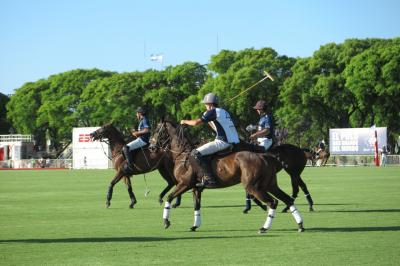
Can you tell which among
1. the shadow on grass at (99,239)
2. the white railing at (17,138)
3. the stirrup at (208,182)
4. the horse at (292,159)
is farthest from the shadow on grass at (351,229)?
the white railing at (17,138)

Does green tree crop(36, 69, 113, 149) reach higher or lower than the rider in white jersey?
higher

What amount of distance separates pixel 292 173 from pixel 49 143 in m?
97.8

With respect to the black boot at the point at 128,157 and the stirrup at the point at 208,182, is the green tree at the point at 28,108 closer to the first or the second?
the black boot at the point at 128,157

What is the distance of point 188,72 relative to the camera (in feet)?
325

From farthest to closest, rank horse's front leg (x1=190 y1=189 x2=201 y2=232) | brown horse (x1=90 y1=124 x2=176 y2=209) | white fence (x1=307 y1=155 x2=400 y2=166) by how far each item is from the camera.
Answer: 1. white fence (x1=307 y1=155 x2=400 y2=166)
2. brown horse (x1=90 y1=124 x2=176 y2=209)
3. horse's front leg (x1=190 y1=189 x2=201 y2=232)

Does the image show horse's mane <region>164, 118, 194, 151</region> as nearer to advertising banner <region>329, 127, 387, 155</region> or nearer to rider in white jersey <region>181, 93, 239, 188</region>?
rider in white jersey <region>181, 93, 239, 188</region>

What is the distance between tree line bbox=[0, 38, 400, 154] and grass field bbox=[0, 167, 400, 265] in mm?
51874

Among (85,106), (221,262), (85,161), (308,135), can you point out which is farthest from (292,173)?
(85,106)

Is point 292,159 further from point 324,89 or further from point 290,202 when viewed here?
point 324,89

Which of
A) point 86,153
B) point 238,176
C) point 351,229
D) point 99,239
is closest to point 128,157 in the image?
point 238,176

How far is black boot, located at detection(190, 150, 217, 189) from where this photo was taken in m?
16.0

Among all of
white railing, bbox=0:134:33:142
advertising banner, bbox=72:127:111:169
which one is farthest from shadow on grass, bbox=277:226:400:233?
white railing, bbox=0:134:33:142

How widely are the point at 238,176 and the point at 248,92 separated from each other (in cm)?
7078

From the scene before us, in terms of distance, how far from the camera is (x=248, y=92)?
86.2 metres
